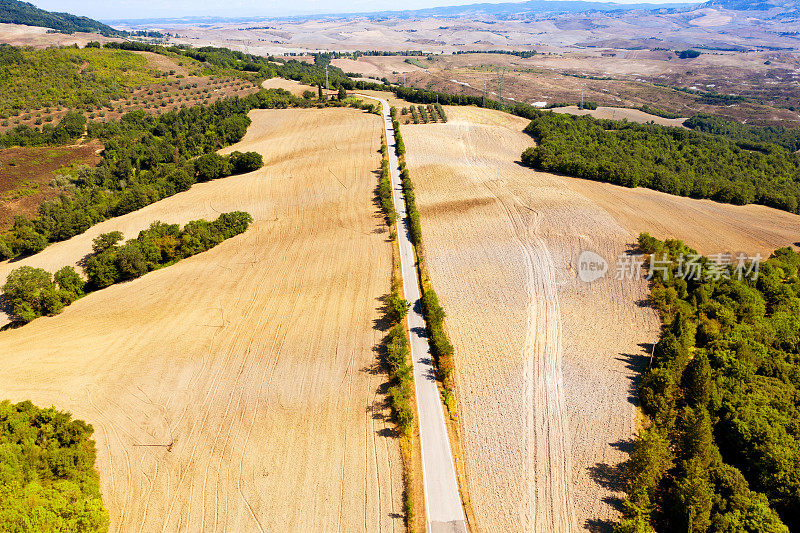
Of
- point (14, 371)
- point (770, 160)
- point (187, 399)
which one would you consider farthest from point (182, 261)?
point (770, 160)

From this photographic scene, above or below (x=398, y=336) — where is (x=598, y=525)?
below

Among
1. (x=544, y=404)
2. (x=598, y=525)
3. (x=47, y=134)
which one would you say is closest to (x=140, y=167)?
(x=47, y=134)

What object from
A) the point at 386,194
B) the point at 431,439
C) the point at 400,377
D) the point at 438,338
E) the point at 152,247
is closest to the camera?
the point at 431,439

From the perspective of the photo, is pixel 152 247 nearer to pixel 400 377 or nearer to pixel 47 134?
pixel 400 377

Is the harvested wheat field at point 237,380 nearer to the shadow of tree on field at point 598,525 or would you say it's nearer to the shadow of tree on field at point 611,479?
the shadow of tree on field at point 598,525

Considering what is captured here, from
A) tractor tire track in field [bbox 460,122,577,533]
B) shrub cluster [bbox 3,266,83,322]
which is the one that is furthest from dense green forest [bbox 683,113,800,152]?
shrub cluster [bbox 3,266,83,322]

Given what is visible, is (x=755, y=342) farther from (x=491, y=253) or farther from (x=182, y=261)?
(x=182, y=261)

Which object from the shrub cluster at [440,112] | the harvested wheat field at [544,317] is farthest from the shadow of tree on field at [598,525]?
the shrub cluster at [440,112]
